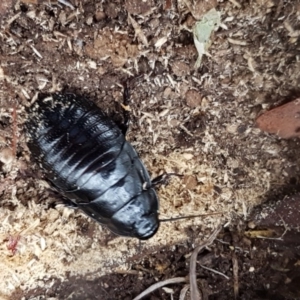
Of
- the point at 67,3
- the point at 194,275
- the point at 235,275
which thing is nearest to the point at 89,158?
the point at 67,3

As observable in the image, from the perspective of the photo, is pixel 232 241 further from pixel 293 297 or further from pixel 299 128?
pixel 299 128

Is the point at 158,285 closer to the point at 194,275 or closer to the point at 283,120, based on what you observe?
the point at 194,275

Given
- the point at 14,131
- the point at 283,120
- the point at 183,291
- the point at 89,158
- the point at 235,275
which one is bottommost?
the point at 235,275

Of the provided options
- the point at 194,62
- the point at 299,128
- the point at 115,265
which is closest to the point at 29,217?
the point at 115,265

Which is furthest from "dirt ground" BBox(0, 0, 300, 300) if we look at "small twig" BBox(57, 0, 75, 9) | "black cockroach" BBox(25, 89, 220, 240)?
"black cockroach" BBox(25, 89, 220, 240)

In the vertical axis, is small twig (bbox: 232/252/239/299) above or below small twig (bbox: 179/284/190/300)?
below

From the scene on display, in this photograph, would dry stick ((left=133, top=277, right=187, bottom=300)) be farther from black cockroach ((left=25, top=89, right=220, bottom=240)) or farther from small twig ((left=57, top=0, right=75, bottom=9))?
small twig ((left=57, top=0, right=75, bottom=9))
